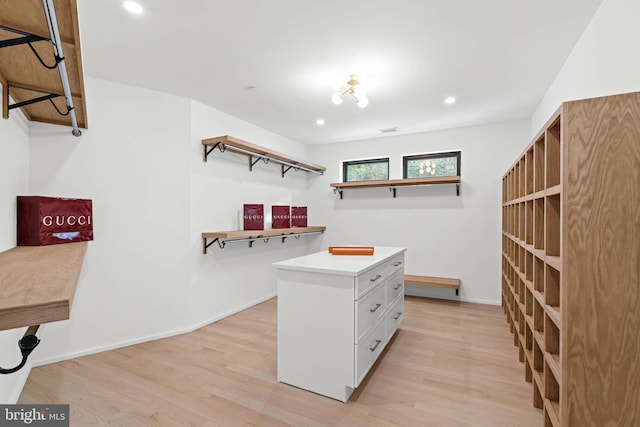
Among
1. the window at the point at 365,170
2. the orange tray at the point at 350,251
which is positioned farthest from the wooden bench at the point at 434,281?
the orange tray at the point at 350,251

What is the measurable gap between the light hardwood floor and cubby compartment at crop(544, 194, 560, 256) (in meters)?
1.11

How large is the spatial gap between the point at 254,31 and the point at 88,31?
3.75 feet

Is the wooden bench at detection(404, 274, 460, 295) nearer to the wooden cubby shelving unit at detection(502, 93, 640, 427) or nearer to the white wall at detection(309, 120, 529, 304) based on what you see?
the white wall at detection(309, 120, 529, 304)

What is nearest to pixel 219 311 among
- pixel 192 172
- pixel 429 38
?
pixel 192 172

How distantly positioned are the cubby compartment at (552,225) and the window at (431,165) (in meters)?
3.02

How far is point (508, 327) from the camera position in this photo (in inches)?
127

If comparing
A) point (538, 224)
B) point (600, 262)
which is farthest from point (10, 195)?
point (538, 224)

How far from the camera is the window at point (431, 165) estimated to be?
171 inches

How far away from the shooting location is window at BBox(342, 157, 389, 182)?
4.83m

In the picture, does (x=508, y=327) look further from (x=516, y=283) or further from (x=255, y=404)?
(x=255, y=404)

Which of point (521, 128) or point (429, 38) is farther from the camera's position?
point (521, 128)

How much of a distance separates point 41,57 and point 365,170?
4.17m

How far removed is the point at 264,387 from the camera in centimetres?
211

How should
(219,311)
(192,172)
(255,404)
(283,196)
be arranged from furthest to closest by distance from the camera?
(283,196), (219,311), (192,172), (255,404)
